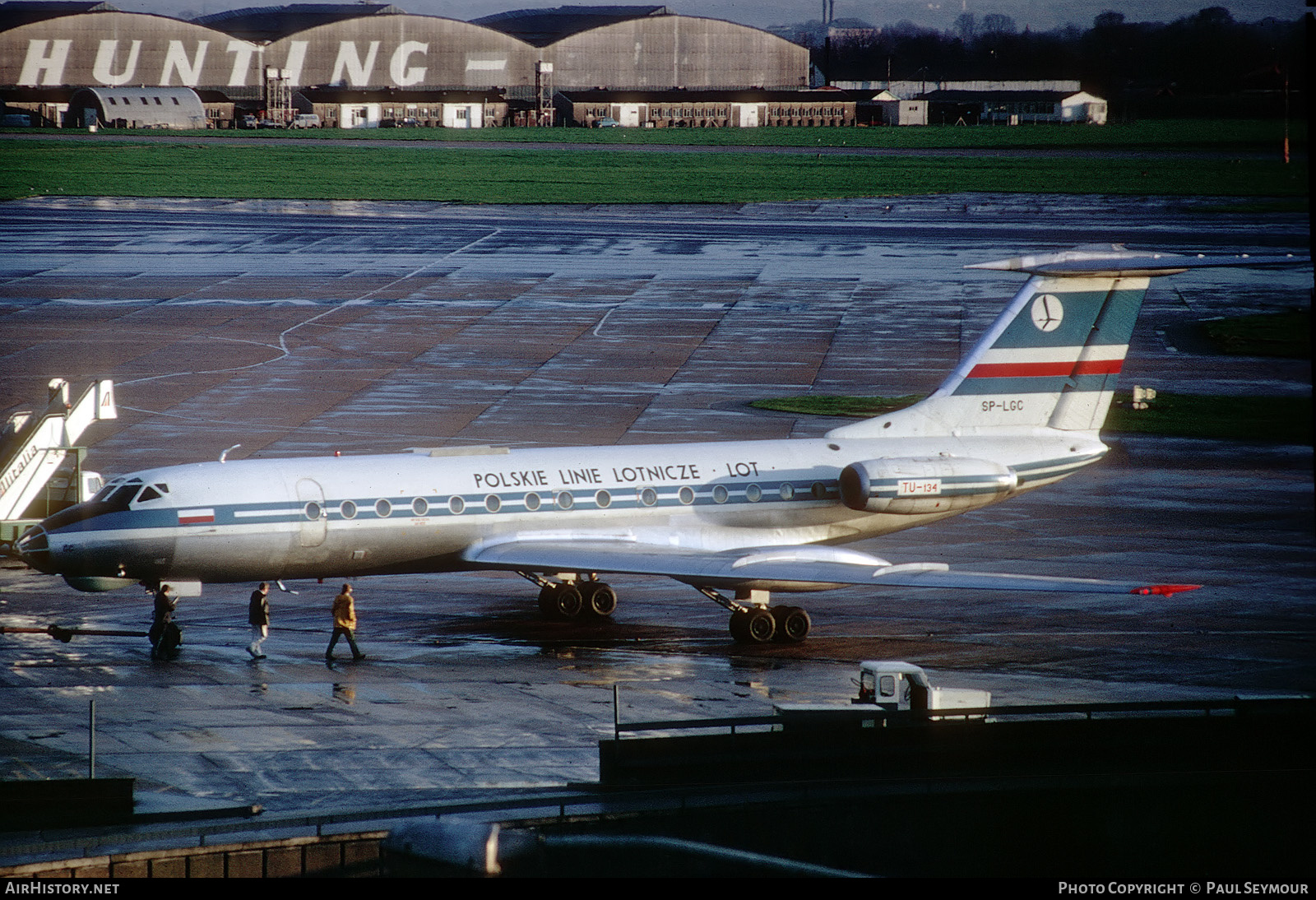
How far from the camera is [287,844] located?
15.0m

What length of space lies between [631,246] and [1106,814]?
79.4 meters

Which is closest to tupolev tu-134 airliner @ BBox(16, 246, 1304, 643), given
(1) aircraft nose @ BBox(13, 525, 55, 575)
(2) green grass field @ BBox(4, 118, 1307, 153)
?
(1) aircraft nose @ BBox(13, 525, 55, 575)

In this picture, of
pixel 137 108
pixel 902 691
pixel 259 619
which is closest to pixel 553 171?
pixel 137 108

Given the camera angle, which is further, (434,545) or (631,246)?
(631,246)

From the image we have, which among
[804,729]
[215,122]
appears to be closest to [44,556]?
[804,729]

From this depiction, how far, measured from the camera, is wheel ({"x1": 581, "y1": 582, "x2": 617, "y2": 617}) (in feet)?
97.9

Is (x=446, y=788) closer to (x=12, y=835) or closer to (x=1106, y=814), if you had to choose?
(x=12, y=835)

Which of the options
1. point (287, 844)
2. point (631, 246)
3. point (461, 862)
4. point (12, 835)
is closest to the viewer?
point (461, 862)

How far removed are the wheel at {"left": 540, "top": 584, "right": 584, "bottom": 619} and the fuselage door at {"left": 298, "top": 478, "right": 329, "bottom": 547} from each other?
4696 mm

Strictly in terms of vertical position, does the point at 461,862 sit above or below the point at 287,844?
above

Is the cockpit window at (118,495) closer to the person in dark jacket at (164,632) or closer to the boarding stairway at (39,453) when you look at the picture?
the person in dark jacket at (164,632)

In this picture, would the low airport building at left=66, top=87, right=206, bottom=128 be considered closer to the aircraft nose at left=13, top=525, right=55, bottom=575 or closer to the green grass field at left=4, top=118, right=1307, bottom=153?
the green grass field at left=4, top=118, right=1307, bottom=153

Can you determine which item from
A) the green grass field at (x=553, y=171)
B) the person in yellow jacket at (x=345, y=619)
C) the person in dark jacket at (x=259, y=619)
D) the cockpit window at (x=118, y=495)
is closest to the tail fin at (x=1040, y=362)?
the person in yellow jacket at (x=345, y=619)

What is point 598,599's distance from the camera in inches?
1177
